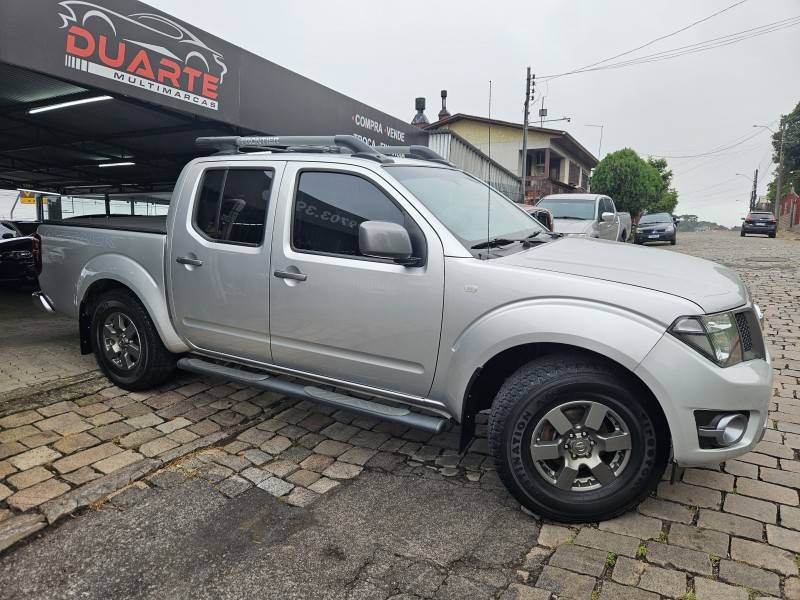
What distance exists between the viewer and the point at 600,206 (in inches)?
472

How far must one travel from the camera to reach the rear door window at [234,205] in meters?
3.69

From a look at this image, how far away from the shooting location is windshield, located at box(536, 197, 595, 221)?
462 inches

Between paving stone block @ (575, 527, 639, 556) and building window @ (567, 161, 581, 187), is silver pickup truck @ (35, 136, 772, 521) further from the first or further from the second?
building window @ (567, 161, 581, 187)

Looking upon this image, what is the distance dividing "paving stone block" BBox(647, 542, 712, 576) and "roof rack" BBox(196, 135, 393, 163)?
2.54m

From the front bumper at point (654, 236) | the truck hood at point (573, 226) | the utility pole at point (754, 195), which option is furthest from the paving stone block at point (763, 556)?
the utility pole at point (754, 195)

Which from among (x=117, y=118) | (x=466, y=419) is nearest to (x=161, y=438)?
(x=466, y=419)

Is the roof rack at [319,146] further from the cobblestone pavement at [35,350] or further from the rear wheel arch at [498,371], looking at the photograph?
the cobblestone pavement at [35,350]

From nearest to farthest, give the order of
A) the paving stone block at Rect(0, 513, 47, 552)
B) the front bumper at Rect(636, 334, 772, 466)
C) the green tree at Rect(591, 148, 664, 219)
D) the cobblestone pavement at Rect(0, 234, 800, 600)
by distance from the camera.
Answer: the cobblestone pavement at Rect(0, 234, 800, 600) < the front bumper at Rect(636, 334, 772, 466) < the paving stone block at Rect(0, 513, 47, 552) < the green tree at Rect(591, 148, 664, 219)

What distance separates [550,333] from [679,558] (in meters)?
1.14

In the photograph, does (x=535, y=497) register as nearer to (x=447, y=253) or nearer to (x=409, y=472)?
(x=409, y=472)

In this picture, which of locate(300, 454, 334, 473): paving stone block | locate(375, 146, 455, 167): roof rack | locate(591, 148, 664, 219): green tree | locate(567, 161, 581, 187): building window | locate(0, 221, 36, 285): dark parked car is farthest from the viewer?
locate(567, 161, 581, 187): building window

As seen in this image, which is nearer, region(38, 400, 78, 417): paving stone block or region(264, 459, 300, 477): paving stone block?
region(264, 459, 300, 477): paving stone block

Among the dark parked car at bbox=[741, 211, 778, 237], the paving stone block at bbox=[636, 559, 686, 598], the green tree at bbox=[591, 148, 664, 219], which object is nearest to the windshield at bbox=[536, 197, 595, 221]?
the paving stone block at bbox=[636, 559, 686, 598]

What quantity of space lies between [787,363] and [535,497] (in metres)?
3.85
